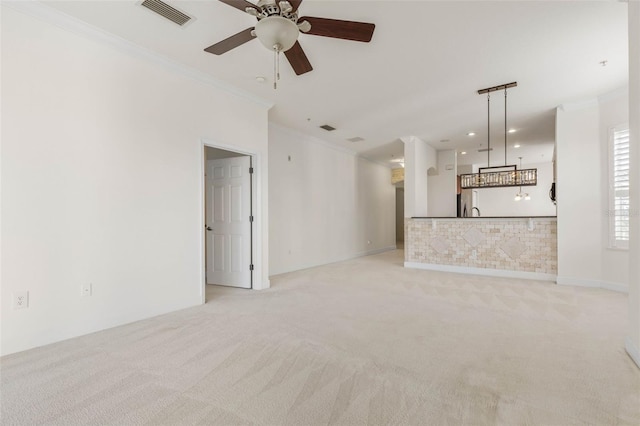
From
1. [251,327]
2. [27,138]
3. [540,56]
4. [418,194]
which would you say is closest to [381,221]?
[418,194]

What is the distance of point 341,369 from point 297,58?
265 cm

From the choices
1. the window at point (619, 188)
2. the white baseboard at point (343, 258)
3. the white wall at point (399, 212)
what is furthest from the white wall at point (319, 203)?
the window at point (619, 188)

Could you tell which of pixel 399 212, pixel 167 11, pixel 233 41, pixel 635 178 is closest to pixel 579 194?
pixel 635 178

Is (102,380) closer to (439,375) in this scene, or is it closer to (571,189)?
(439,375)

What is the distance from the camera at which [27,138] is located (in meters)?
2.57

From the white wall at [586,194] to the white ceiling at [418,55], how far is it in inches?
13.0

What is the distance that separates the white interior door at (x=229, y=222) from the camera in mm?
4758

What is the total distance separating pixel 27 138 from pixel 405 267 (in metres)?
6.26

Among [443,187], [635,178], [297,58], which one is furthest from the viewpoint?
[443,187]

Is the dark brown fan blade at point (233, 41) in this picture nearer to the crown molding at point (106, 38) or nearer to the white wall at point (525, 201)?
the crown molding at point (106, 38)

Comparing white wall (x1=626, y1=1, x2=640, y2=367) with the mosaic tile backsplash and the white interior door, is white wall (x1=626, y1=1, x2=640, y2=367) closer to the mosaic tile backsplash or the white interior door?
the mosaic tile backsplash

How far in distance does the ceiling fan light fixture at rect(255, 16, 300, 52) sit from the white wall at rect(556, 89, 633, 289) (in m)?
5.02

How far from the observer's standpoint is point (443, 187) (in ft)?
28.0

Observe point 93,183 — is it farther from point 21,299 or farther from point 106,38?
point 106,38
